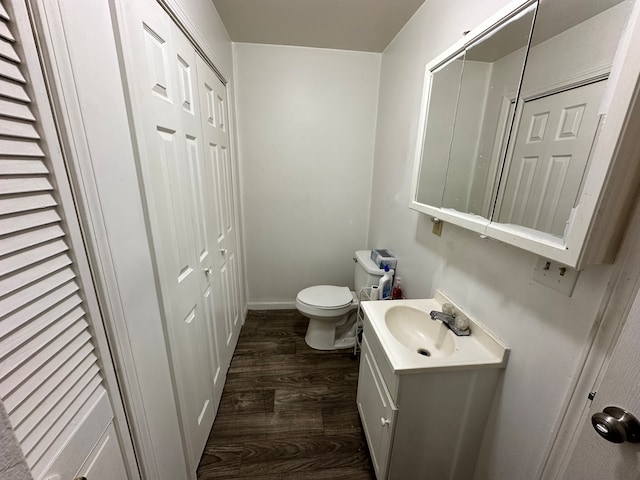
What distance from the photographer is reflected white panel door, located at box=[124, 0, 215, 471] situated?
2.44 ft

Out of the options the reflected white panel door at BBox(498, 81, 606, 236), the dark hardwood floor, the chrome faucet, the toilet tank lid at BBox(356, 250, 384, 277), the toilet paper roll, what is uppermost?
the reflected white panel door at BBox(498, 81, 606, 236)

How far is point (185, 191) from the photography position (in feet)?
3.43

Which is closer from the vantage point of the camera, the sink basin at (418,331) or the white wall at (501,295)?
the white wall at (501,295)

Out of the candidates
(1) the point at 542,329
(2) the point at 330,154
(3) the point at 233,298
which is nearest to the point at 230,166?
(2) the point at 330,154

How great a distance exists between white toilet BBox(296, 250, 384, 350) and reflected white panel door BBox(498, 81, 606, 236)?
106 centimetres

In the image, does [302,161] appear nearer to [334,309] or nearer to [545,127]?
[334,309]

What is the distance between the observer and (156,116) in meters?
0.81

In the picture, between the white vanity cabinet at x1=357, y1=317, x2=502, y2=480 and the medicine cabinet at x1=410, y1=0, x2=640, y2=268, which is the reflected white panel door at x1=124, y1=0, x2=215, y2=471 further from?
the medicine cabinet at x1=410, y1=0, x2=640, y2=268

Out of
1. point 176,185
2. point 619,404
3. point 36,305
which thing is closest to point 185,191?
point 176,185

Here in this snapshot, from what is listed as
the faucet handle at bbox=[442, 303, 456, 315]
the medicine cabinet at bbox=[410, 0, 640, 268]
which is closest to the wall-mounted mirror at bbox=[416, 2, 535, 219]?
the medicine cabinet at bbox=[410, 0, 640, 268]

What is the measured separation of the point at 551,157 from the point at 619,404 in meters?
0.63

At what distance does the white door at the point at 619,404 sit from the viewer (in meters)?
0.46

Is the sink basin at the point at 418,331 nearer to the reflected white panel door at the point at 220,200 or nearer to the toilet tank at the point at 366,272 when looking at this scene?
the toilet tank at the point at 366,272

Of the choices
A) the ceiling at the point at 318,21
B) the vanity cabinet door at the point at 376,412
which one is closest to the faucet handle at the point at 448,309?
the vanity cabinet door at the point at 376,412
